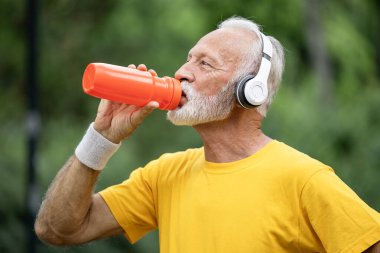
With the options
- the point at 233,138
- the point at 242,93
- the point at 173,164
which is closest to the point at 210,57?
the point at 242,93

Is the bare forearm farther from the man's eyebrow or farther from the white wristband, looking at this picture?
the man's eyebrow

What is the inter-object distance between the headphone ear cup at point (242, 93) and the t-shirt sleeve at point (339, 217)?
1.72 ft

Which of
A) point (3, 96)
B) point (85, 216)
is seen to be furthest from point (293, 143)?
point (3, 96)

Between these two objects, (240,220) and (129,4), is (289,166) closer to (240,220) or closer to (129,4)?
(240,220)

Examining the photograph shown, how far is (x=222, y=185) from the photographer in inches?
154

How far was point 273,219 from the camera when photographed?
12.2 feet

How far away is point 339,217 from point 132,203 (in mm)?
1115

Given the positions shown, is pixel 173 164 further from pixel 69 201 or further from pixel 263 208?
pixel 263 208

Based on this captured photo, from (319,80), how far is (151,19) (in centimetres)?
402

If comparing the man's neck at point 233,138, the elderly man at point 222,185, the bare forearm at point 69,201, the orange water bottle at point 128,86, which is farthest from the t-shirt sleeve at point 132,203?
the orange water bottle at point 128,86

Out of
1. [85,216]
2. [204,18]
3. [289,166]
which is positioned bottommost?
[204,18]

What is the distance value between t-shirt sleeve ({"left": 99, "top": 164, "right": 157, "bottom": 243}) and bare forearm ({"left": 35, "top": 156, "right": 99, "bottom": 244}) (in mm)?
129

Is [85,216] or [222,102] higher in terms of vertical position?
[222,102]

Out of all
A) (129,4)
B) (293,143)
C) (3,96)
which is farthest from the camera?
(129,4)
